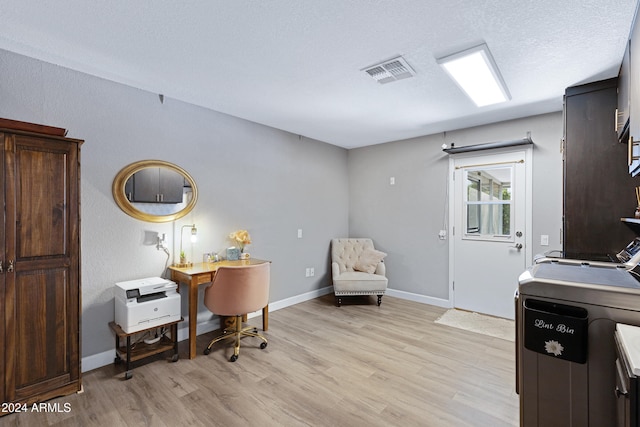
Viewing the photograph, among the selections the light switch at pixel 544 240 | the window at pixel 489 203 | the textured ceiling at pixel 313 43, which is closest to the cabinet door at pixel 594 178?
the textured ceiling at pixel 313 43

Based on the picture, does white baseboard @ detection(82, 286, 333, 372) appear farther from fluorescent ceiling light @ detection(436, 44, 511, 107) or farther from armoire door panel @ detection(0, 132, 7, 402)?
fluorescent ceiling light @ detection(436, 44, 511, 107)

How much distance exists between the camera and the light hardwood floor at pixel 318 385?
201 cm

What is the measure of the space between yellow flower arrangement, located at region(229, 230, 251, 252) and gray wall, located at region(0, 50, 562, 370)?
0.37ft

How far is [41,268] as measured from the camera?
2.12m

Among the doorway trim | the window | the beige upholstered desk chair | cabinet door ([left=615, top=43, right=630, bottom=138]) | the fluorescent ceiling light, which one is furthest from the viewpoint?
the window

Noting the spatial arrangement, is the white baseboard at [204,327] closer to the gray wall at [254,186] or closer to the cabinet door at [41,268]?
the gray wall at [254,186]

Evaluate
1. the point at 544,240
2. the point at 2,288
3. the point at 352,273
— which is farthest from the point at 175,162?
the point at 544,240

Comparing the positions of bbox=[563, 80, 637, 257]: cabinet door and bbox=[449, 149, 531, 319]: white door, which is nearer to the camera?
bbox=[563, 80, 637, 257]: cabinet door

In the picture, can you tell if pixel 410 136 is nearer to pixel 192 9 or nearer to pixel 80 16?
pixel 192 9

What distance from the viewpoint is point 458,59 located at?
229cm

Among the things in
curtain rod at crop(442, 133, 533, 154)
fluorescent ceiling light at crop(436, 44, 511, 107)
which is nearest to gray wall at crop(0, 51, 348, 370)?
curtain rod at crop(442, 133, 533, 154)

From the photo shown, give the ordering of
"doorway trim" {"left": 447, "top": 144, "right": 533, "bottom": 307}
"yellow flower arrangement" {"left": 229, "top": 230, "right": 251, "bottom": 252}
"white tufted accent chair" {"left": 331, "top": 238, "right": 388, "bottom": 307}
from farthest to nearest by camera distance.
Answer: "white tufted accent chair" {"left": 331, "top": 238, "right": 388, "bottom": 307}, "doorway trim" {"left": 447, "top": 144, "right": 533, "bottom": 307}, "yellow flower arrangement" {"left": 229, "top": 230, "right": 251, "bottom": 252}

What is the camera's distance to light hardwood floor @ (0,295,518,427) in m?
2.01

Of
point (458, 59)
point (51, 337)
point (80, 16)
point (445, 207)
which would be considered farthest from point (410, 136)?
point (51, 337)
